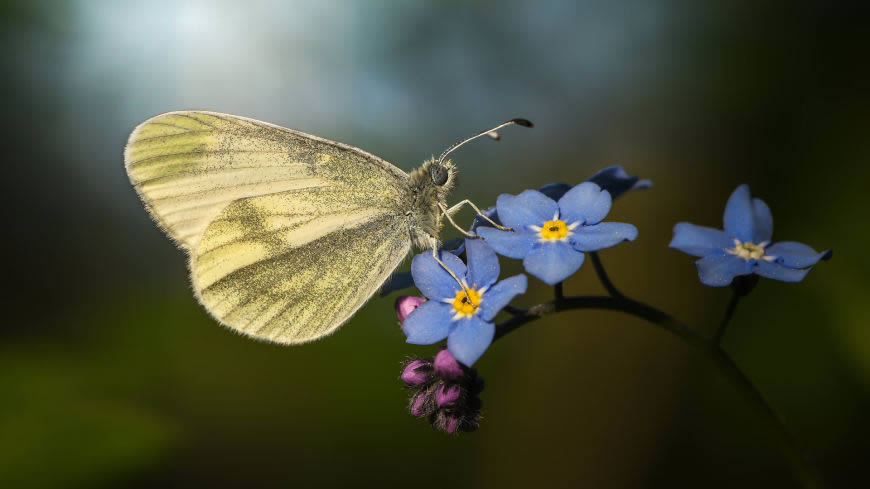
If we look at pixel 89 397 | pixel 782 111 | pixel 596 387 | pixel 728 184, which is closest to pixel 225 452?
pixel 89 397

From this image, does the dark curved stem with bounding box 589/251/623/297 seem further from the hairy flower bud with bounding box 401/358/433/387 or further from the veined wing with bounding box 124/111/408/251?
the veined wing with bounding box 124/111/408/251

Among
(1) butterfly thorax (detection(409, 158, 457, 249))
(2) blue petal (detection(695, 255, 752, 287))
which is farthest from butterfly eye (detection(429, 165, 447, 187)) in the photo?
(2) blue petal (detection(695, 255, 752, 287))

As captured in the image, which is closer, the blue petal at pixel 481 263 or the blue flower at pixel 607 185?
the blue petal at pixel 481 263

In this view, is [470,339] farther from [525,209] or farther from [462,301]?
[525,209]

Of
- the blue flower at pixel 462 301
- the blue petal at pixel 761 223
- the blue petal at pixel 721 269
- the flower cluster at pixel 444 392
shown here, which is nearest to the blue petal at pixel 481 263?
the blue flower at pixel 462 301

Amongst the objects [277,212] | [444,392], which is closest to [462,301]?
[444,392]

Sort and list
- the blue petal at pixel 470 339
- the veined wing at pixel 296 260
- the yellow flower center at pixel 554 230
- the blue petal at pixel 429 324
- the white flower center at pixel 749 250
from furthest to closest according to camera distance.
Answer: the veined wing at pixel 296 260, the white flower center at pixel 749 250, the yellow flower center at pixel 554 230, the blue petal at pixel 429 324, the blue petal at pixel 470 339

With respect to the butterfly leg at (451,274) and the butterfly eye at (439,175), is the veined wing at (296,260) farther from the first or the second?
the butterfly leg at (451,274)

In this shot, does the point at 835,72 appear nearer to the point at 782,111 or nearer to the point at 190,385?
the point at 782,111
